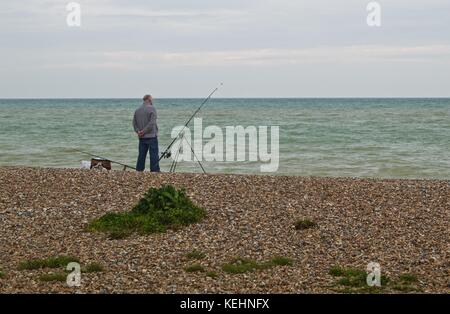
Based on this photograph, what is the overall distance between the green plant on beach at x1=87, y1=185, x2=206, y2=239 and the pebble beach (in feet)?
0.62

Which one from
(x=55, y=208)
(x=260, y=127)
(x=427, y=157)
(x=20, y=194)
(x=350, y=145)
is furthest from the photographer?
(x=260, y=127)

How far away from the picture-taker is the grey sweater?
17.1 metres

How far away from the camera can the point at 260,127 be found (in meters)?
56.4

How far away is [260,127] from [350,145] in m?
21.6

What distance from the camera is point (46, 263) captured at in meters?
9.43

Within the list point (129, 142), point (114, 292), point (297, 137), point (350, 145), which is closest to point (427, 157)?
point (350, 145)

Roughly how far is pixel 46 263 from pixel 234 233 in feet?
9.77

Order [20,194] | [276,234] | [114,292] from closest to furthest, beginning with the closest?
[114,292]
[276,234]
[20,194]

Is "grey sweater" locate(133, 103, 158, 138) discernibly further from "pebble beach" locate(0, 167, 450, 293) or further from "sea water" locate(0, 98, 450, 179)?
"sea water" locate(0, 98, 450, 179)

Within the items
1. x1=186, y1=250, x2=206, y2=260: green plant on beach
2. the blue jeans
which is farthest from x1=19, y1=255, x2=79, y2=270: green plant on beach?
the blue jeans

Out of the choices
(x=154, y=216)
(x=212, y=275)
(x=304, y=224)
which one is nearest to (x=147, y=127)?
(x=154, y=216)

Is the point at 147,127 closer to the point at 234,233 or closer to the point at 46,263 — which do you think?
the point at 234,233

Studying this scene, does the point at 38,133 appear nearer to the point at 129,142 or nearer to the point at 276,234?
the point at 129,142

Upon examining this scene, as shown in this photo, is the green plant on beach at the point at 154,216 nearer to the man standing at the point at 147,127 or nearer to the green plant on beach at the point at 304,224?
the green plant on beach at the point at 304,224
